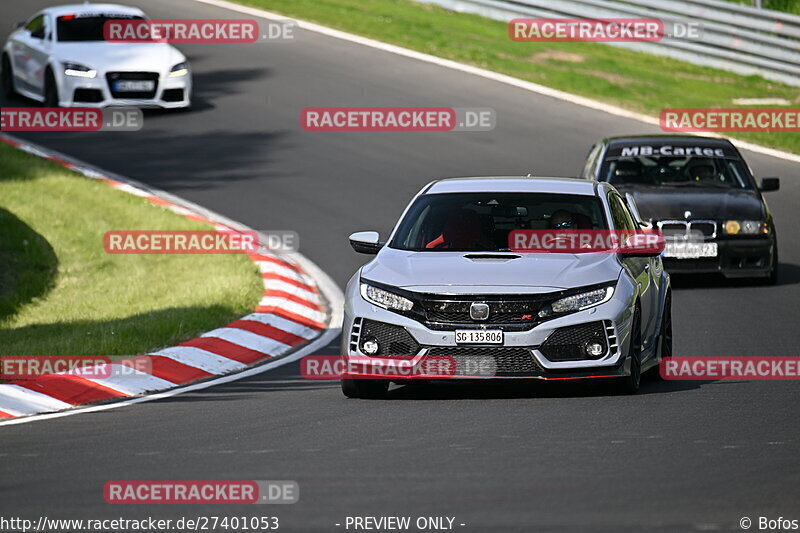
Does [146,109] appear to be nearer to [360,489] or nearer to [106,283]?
[106,283]

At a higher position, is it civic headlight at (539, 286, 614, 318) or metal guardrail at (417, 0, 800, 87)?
civic headlight at (539, 286, 614, 318)

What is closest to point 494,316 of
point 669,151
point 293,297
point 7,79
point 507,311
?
point 507,311

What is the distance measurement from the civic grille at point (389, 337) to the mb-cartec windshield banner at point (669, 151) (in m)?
8.29

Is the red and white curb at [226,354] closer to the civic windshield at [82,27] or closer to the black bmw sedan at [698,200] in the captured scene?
the black bmw sedan at [698,200]

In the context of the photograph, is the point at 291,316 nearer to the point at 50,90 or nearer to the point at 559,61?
the point at 50,90

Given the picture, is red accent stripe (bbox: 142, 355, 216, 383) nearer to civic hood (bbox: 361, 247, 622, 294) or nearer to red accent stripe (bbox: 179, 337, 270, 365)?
red accent stripe (bbox: 179, 337, 270, 365)

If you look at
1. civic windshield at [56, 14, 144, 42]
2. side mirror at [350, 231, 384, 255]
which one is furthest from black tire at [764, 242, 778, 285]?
civic windshield at [56, 14, 144, 42]

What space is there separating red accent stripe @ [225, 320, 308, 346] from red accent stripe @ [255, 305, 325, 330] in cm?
49

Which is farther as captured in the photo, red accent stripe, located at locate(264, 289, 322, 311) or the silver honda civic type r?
red accent stripe, located at locate(264, 289, 322, 311)

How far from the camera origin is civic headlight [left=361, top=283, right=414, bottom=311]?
10383 millimetres

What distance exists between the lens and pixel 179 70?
81.1 feet

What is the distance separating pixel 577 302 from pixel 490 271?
606 millimetres

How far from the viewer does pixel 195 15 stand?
105 ft

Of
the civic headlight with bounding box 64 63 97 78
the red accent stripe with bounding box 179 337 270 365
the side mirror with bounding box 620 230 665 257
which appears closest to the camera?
the side mirror with bounding box 620 230 665 257
